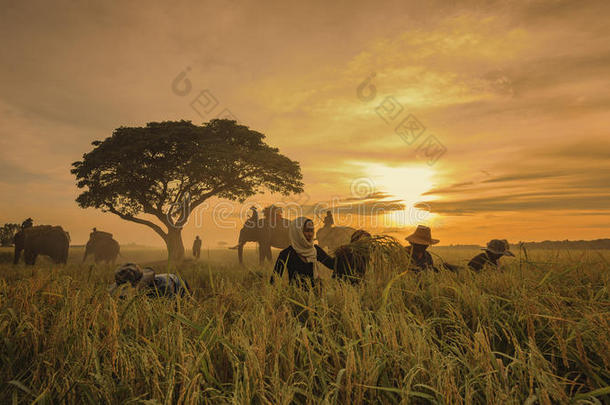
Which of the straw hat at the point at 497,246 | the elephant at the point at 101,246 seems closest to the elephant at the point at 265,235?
the elephant at the point at 101,246

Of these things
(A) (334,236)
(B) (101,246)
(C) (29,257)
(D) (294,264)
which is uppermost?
(A) (334,236)

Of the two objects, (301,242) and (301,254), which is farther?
(301,254)

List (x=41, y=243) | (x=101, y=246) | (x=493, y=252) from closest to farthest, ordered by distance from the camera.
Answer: (x=493, y=252), (x=41, y=243), (x=101, y=246)

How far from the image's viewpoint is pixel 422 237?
22.7 feet

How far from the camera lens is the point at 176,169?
21.2 meters

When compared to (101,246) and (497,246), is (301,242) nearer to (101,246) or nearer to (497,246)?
(497,246)

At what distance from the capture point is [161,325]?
2807 mm

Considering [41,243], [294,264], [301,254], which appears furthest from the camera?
[41,243]

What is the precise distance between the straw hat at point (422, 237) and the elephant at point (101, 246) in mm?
27808

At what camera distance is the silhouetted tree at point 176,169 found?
20.3 m

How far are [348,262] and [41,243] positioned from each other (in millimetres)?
21201

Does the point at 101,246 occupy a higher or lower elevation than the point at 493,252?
lower

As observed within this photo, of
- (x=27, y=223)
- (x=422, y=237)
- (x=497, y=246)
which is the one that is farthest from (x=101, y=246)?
(x=497, y=246)

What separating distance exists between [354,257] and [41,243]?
21258 mm
